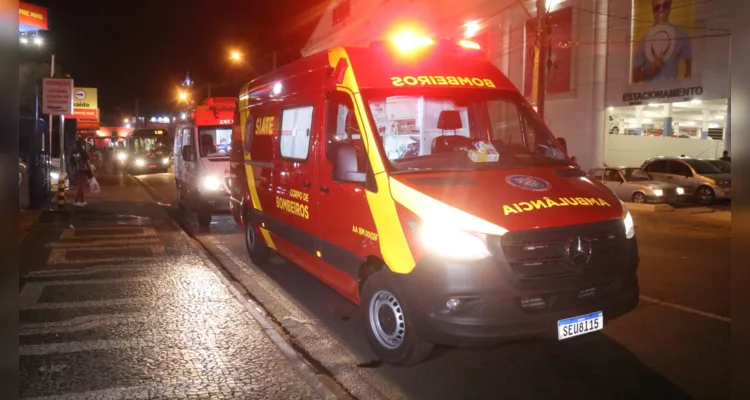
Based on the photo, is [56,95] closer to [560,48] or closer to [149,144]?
[560,48]

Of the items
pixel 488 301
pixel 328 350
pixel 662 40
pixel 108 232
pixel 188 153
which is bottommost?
pixel 328 350

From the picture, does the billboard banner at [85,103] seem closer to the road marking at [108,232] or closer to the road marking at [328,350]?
the road marking at [108,232]

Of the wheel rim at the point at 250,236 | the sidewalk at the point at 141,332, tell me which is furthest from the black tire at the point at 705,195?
the sidewalk at the point at 141,332

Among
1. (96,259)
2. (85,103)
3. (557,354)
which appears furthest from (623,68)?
(85,103)

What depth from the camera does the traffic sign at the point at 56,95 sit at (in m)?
14.5

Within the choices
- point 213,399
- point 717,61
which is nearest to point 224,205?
point 213,399

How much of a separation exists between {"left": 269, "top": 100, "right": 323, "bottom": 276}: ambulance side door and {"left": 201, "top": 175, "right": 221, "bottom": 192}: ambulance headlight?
5204mm

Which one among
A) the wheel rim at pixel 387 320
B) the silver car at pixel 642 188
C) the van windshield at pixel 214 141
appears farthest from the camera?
the silver car at pixel 642 188

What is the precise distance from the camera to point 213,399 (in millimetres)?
4246

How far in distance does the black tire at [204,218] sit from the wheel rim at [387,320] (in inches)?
326

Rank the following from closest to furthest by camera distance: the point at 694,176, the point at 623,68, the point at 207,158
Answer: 1. the point at 207,158
2. the point at 694,176
3. the point at 623,68

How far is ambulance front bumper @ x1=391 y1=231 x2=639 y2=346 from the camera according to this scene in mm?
4109

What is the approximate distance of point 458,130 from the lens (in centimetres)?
598

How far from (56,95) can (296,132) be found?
10.7 meters
